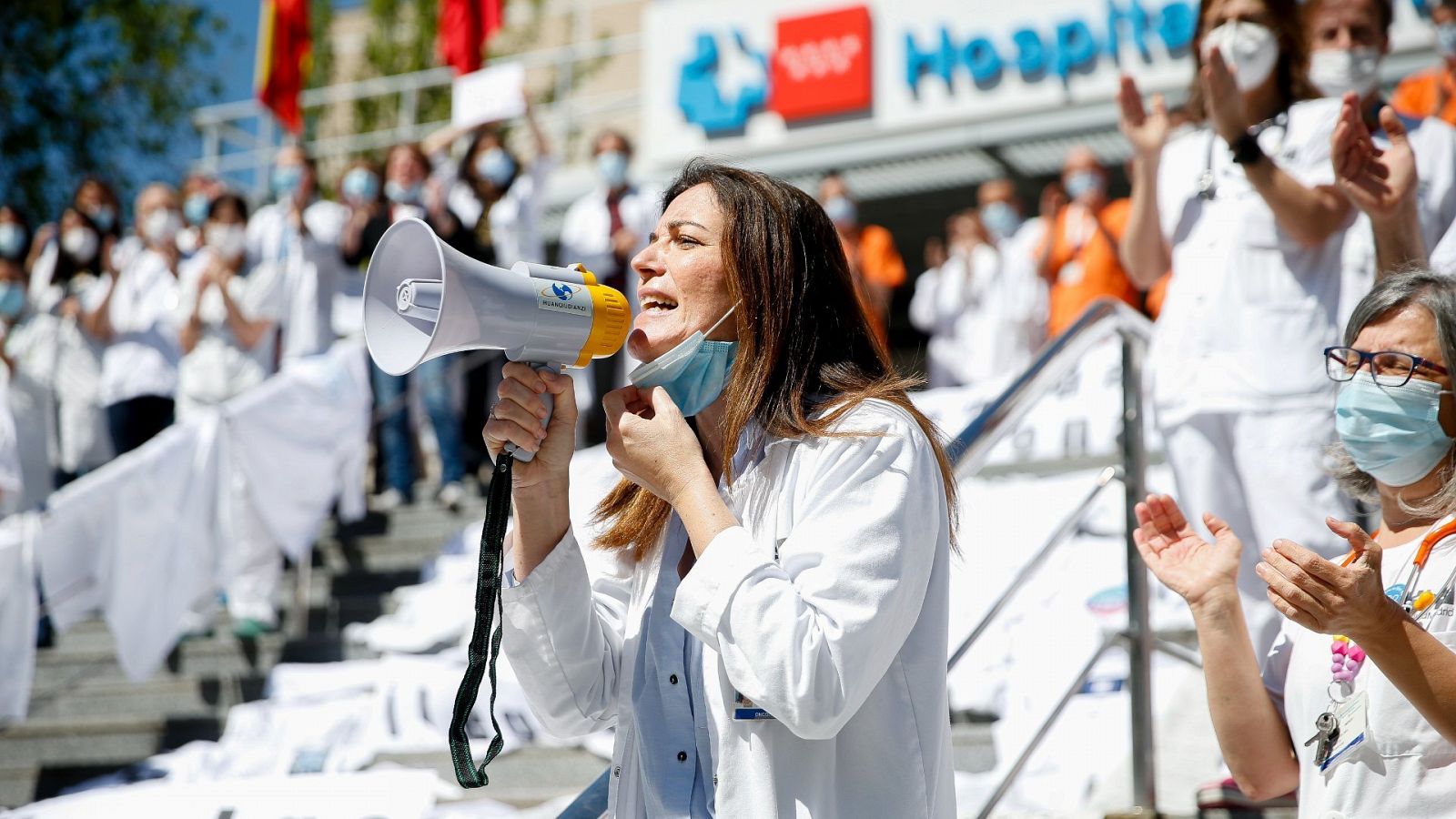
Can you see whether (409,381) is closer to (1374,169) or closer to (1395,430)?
(1374,169)

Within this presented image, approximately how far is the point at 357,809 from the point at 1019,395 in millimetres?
1645

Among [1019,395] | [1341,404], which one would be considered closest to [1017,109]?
[1019,395]

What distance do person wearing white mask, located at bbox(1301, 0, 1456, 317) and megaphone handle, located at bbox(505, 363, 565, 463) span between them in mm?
2003

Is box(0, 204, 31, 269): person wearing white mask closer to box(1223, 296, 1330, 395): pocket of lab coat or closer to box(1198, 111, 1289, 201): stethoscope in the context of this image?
box(1198, 111, 1289, 201): stethoscope

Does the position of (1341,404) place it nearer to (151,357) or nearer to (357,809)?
(357,809)

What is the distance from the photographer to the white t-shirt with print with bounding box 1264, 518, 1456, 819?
86.0 inches

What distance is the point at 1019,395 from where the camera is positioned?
3.30 metres

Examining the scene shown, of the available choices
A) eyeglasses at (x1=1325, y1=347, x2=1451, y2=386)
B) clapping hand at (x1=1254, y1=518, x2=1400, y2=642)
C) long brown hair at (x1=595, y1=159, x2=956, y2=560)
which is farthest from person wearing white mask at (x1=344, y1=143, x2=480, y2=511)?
clapping hand at (x1=1254, y1=518, x2=1400, y2=642)

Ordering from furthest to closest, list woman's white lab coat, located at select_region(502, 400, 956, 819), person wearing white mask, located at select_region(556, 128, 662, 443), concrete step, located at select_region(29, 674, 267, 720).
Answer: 1. person wearing white mask, located at select_region(556, 128, 662, 443)
2. concrete step, located at select_region(29, 674, 267, 720)
3. woman's white lab coat, located at select_region(502, 400, 956, 819)

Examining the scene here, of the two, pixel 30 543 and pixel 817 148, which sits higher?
pixel 817 148

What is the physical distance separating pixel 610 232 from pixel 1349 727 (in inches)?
261

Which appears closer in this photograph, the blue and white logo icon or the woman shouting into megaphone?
the woman shouting into megaphone

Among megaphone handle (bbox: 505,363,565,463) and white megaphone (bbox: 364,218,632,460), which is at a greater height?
white megaphone (bbox: 364,218,632,460)

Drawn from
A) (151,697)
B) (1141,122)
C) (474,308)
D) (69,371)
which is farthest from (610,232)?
(474,308)
